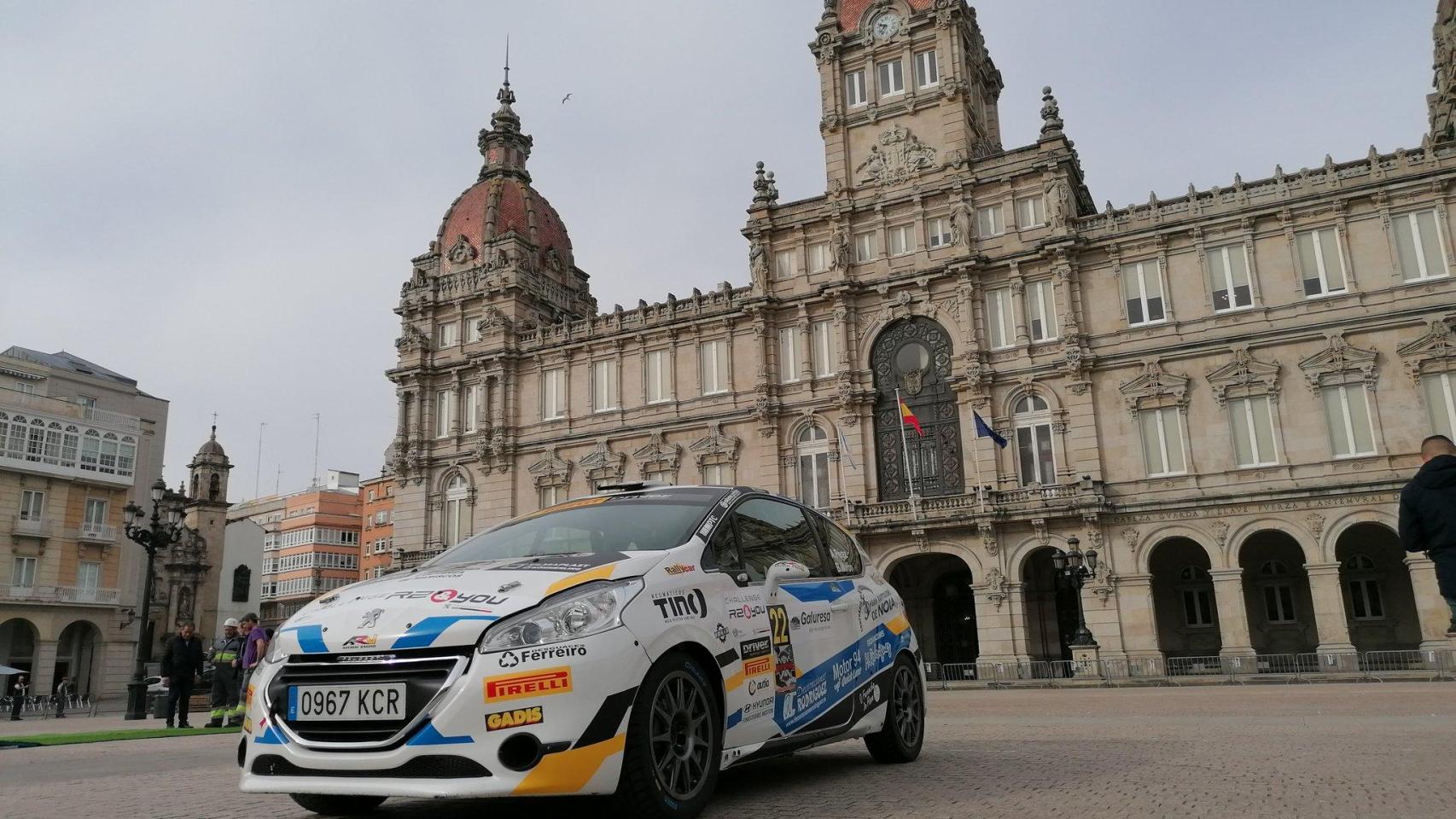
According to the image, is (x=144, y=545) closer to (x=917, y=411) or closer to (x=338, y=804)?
(x=338, y=804)

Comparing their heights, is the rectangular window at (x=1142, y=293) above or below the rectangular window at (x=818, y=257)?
below

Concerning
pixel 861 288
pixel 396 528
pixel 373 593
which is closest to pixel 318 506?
pixel 396 528

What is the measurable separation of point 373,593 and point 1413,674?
83.8 feet

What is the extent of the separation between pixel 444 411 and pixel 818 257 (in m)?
17.7

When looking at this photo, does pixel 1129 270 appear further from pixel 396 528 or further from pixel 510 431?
pixel 396 528

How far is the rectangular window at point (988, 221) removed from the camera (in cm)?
3409

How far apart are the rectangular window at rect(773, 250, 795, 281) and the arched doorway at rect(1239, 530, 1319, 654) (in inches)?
699

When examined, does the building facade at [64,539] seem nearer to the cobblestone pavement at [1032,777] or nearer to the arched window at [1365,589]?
the cobblestone pavement at [1032,777]

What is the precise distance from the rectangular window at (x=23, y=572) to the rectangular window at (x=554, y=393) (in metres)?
23.1

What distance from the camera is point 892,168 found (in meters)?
36.0

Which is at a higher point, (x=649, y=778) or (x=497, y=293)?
(x=497, y=293)

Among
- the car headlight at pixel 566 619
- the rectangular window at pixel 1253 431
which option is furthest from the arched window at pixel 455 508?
the car headlight at pixel 566 619

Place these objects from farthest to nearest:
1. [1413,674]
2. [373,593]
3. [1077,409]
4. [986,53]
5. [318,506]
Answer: [318,506] < [986,53] < [1077,409] < [1413,674] < [373,593]

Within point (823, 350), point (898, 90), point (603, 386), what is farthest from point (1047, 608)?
point (898, 90)
